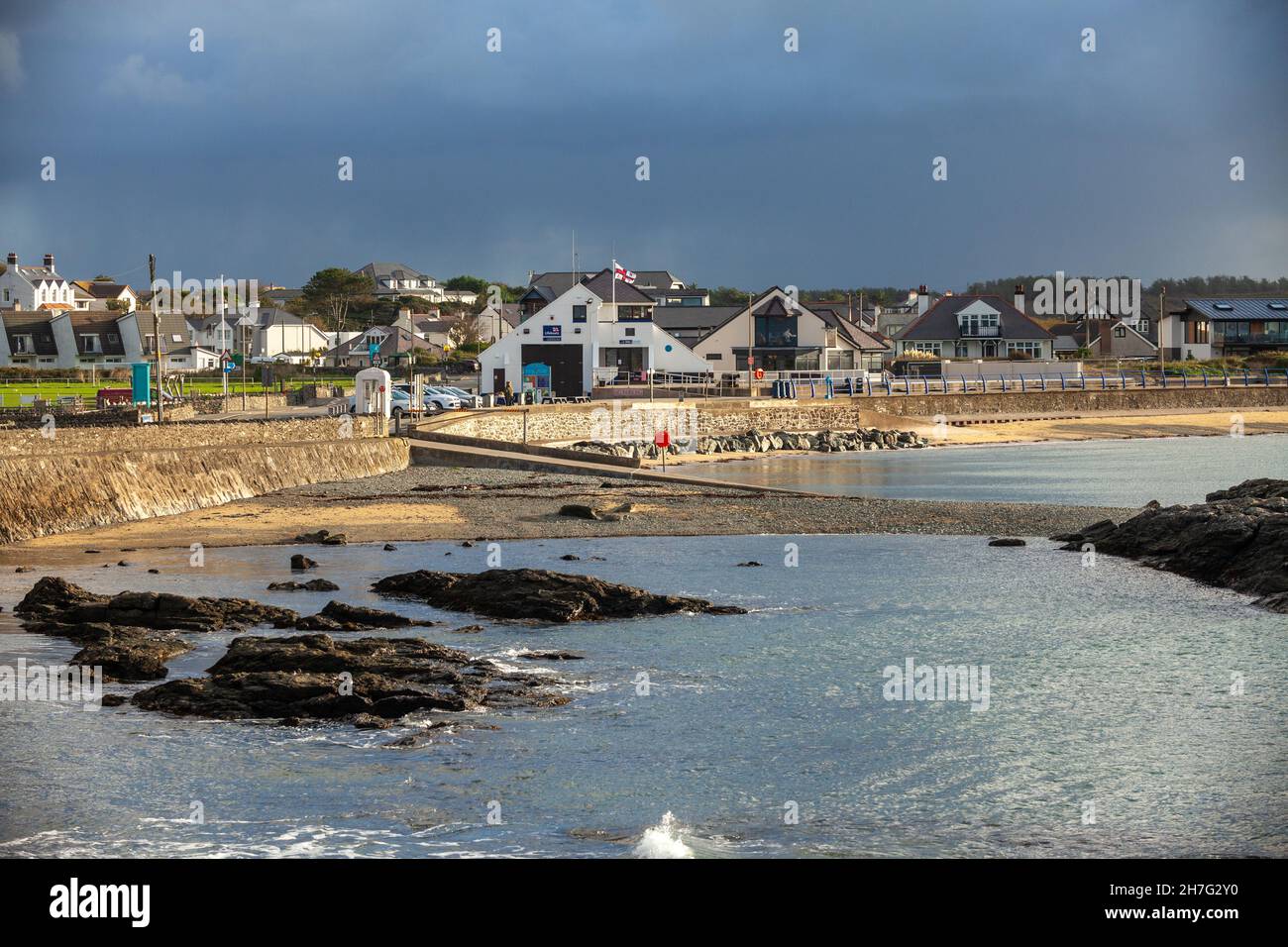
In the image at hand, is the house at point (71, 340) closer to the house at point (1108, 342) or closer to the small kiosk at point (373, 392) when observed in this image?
the small kiosk at point (373, 392)

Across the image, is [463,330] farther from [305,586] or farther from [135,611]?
[135,611]

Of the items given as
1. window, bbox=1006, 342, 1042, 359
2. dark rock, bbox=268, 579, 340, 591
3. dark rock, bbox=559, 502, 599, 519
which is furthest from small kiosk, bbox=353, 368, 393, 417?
window, bbox=1006, 342, 1042, 359

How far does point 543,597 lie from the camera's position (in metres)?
23.5

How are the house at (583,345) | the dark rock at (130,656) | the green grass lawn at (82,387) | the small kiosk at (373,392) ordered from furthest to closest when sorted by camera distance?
1. the house at (583,345)
2. the green grass lawn at (82,387)
3. the small kiosk at (373,392)
4. the dark rock at (130,656)

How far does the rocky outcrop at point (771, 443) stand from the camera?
2464 inches

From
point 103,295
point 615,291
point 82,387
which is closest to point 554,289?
point 615,291

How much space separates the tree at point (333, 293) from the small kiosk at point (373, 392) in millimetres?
104695

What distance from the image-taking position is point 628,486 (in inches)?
1797

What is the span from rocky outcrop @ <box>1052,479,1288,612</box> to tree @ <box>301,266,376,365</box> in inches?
5227

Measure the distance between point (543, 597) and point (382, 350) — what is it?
101770mm

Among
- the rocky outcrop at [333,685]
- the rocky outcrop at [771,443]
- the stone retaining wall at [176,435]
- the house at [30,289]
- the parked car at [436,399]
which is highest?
the house at [30,289]

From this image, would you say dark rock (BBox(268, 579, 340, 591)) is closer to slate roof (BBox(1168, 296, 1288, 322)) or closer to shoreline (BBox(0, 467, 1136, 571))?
shoreline (BBox(0, 467, 1136, 571))

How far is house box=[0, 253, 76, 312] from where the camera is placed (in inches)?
6097

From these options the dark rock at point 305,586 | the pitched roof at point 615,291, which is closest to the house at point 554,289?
the pitched roof at point 615,291
